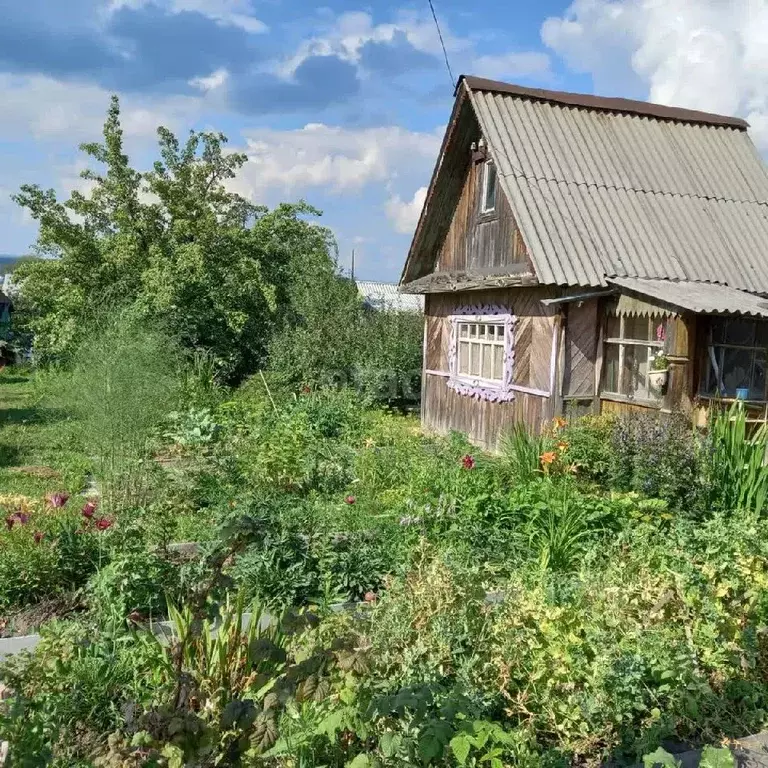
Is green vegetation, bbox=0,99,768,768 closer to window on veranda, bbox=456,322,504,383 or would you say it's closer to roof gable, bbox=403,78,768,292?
window on veranda, bbox=456,322,504,383

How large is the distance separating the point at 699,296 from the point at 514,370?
288 centimetres

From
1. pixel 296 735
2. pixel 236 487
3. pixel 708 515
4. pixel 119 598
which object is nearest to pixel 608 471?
pixel 708 515

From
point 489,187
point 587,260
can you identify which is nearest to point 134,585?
point 587,260

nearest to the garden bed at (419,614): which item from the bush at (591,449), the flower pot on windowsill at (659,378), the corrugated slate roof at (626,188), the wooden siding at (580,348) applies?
the bush at (591,449)

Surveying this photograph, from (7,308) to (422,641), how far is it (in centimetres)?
4239

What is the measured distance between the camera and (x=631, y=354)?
988 centimetres

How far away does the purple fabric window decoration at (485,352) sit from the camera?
1123cm

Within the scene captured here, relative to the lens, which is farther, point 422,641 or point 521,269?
point 521,269

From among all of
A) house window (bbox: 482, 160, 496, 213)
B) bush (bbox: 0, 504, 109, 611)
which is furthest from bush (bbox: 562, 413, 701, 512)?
house window (bbox: 482, 160, 496, 213)

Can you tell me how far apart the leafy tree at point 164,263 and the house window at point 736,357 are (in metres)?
9.65

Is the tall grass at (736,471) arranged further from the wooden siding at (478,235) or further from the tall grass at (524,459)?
the wooden siding at (478,235)

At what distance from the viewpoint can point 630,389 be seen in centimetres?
984

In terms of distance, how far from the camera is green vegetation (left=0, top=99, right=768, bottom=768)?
2926 millimetres

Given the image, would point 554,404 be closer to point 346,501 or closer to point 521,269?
point 521,269
